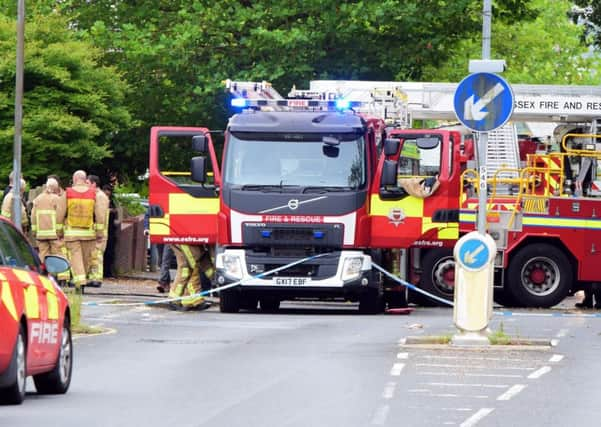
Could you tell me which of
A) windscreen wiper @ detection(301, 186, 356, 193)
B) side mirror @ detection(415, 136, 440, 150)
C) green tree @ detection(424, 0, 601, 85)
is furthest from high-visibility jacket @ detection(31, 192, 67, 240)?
green tree @ detection(424, 0, 601, 85)

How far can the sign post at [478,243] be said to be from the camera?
18641 mm

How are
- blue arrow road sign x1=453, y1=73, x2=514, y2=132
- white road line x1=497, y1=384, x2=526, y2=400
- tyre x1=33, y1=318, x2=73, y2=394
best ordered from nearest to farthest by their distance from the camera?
tyre x1=33, y1=318, x2=73, y2=394 < white road line x1=497, y1=384, x2=526, y2=400 < blue arrow road sign x1=453, y1=73, x2=514, y2=132

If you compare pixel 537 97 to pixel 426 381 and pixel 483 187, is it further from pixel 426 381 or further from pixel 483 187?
pixel 426 381

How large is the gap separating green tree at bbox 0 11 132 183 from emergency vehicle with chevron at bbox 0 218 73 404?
66.5 feet

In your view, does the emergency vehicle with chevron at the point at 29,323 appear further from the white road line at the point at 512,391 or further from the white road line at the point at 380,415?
the white road line at the point at 512,391

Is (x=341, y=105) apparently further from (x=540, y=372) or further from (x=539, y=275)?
(x=540, y=372)

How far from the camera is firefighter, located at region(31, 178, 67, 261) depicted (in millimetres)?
27906

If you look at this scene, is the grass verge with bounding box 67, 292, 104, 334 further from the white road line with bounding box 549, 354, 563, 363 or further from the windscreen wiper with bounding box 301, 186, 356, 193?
the white road line with bounding box 549, 354, 563, 363

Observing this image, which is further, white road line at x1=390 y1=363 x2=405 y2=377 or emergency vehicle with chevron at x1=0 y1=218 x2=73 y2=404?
white road line at x1=390 y1=363 x2=405 y2=377

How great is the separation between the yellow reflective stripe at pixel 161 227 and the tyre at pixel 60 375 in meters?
11.6

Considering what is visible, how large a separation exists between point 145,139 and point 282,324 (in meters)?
18.2

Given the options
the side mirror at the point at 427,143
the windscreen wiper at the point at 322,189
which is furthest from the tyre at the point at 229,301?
the side mirror at the point at 427,143

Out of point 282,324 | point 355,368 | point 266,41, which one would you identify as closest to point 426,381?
point 355,368

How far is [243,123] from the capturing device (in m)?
25.2
